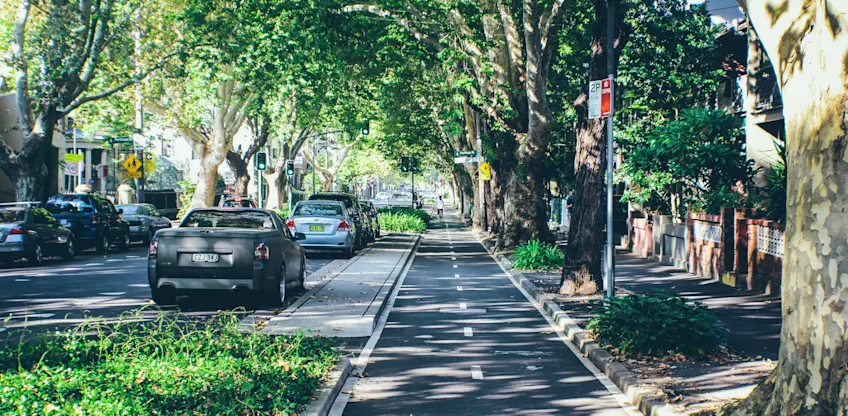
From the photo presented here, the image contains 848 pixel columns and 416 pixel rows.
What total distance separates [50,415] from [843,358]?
4948 mm

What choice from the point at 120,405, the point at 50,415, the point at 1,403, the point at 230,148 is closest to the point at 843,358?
the point at 120,405

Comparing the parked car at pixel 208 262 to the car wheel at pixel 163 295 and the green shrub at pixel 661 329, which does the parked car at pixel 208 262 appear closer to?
the car wheel at pixel 163 295

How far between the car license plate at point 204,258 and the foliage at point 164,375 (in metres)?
3.63

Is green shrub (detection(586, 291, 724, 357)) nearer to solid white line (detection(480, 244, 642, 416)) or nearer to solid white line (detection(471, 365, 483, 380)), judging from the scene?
solid white line (detection(480, 244, 642, 416))

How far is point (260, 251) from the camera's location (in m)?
13.2

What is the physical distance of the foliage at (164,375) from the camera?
620 centimetres

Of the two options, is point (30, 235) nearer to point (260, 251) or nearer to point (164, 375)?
point (260, 251)

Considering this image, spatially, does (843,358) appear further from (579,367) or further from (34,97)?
(34,97)

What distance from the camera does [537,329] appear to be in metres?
12.4

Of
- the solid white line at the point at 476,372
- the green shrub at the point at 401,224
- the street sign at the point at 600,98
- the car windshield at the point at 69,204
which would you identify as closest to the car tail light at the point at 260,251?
the solid white line at the point at 476,372

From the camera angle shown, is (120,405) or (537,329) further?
(537,329)

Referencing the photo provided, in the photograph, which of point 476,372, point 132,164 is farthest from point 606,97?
point 132,164

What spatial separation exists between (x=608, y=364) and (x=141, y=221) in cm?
2515

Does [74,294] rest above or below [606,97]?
below
